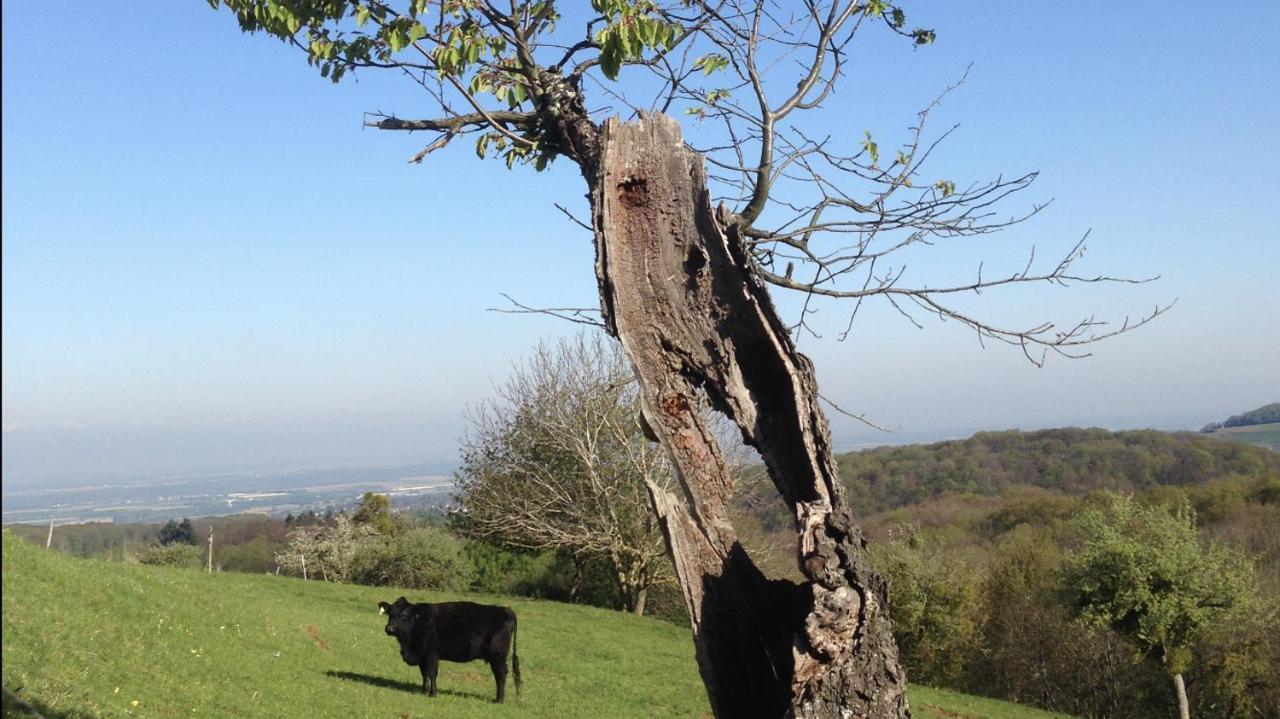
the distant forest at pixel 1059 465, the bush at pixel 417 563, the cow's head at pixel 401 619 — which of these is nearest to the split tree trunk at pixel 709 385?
the cow's head at pixel 401 619

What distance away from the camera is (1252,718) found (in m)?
28.6

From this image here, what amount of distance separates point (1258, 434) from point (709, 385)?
11475 cm

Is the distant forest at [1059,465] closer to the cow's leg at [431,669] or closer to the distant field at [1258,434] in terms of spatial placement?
the distant field at [1258,434]

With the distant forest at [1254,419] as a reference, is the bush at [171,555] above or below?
below

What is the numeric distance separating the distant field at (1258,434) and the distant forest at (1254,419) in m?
2.25

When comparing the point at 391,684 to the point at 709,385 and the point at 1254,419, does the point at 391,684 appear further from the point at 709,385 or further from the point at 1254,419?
the point at 1254,419

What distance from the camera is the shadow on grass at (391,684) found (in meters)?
16.1

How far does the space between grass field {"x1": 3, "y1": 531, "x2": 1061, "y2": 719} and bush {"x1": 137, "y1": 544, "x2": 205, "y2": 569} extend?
1680 cm

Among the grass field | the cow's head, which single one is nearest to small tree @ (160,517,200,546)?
the grass field

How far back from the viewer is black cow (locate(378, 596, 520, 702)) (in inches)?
615

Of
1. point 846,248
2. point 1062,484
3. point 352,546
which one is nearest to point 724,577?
point 846,248

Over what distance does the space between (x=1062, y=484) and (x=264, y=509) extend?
2638 inches

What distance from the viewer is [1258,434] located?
9775 centimetres

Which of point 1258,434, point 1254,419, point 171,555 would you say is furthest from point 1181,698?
point 1254,419
